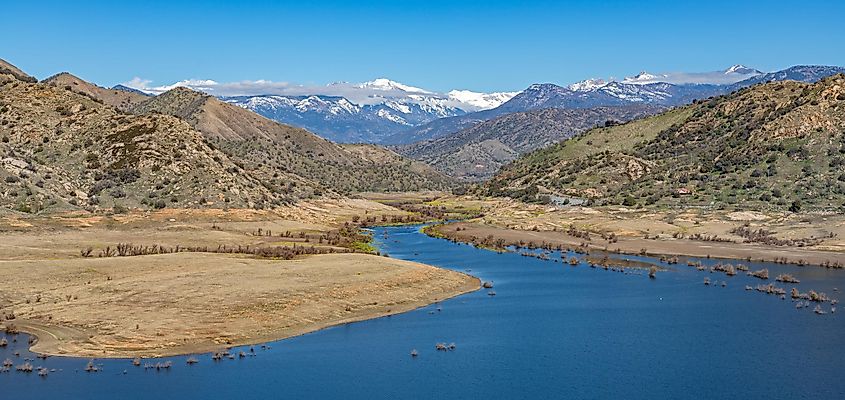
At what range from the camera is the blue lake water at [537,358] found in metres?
36.7

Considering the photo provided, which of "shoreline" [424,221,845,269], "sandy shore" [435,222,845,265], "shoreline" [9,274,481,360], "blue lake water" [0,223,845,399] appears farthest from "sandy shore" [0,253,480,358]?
"sandy shore" [435,222,845,265]

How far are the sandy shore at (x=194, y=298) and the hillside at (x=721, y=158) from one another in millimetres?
73374

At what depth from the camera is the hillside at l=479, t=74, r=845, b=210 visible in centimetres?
12106

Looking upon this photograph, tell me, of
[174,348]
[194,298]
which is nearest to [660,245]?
[194,298]

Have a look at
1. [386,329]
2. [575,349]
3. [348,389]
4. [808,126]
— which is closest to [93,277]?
[386,329]

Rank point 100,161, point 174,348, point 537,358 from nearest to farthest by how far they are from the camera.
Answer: point 174,348 < point 537,358 < point 100,161

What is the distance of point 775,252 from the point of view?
276 feet

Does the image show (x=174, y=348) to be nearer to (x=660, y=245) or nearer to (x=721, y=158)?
(x=660, y=245)

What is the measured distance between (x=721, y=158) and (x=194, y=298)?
4648 inches

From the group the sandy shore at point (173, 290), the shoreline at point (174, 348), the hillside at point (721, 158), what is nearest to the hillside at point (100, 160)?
the sandy shore at point (173, 290)

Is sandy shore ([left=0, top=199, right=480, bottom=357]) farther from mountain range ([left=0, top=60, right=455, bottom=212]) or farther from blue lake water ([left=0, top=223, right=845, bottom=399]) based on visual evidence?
mountain range ([left=0, top=60, right=455, bottom=212])

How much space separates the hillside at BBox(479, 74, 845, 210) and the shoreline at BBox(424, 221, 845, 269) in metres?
25.8

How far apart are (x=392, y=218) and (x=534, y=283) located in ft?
242

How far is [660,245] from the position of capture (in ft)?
309
